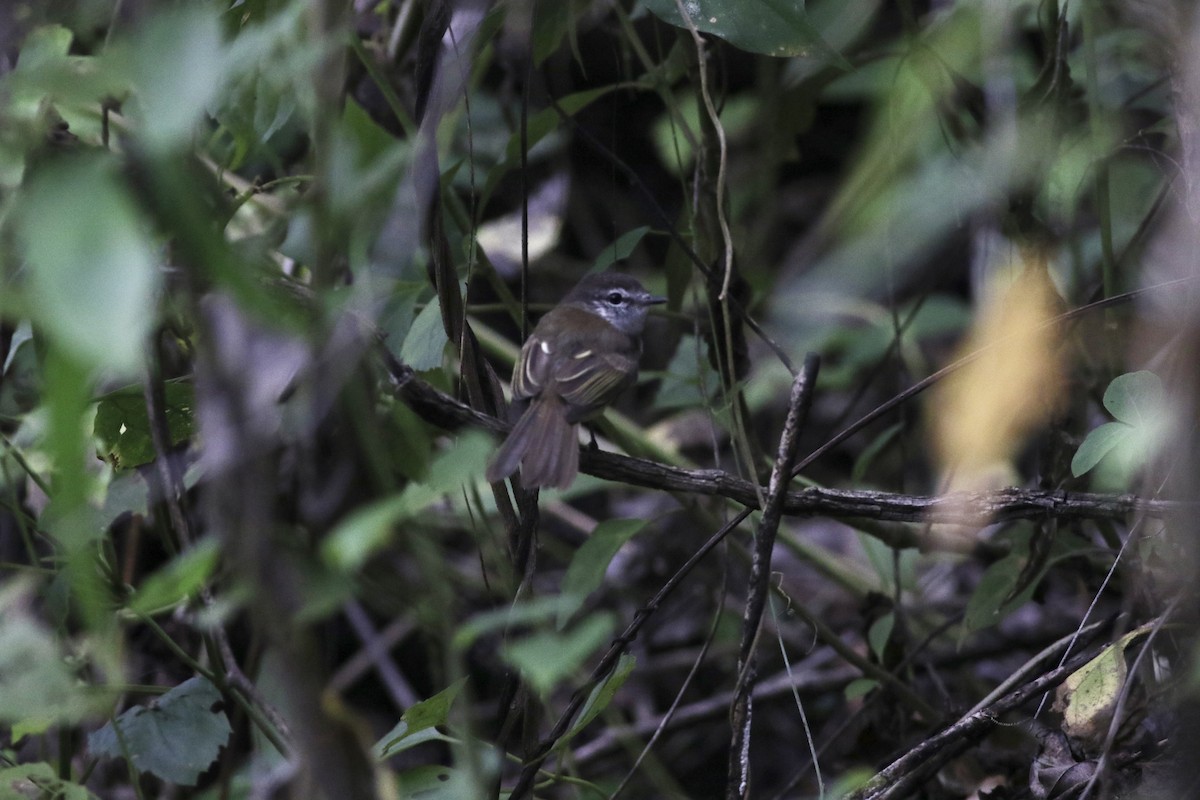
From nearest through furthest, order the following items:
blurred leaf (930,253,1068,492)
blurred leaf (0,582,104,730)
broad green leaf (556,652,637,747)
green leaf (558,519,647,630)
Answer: blurred leaf (0,582,104,730), broad green leaf (556,652,637,747), green leaf (558,519,647,630), blurred leaf (930,253,1068,492)

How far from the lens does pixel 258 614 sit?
1324 mm

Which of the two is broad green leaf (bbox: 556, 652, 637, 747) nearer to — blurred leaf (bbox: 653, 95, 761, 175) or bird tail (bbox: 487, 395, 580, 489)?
bird tail (bbox: 487, 395, 580, 489)

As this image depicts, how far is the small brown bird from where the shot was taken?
8.31 feet

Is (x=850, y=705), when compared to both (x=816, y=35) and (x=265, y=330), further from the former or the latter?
(x=265, y=330)

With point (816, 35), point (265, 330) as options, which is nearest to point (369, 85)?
point (816, 35)

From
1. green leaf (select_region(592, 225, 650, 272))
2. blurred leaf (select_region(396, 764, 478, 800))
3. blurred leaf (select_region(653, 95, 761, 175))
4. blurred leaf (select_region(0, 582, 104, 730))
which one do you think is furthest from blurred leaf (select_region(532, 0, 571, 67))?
blurred leaf (select_region(653, 95, 761, 175))

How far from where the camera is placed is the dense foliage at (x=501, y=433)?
133cm

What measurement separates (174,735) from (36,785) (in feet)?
0.92

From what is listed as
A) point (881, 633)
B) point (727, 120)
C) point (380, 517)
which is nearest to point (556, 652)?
point (380, 517)

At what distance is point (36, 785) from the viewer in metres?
2.32

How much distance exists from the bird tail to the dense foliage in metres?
0.06

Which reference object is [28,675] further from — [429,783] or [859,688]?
[859,688]

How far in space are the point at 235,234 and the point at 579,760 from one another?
213 centimetres

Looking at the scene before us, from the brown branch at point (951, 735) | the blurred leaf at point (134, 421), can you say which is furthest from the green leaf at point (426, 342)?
the brown branch at point (951, 735)
